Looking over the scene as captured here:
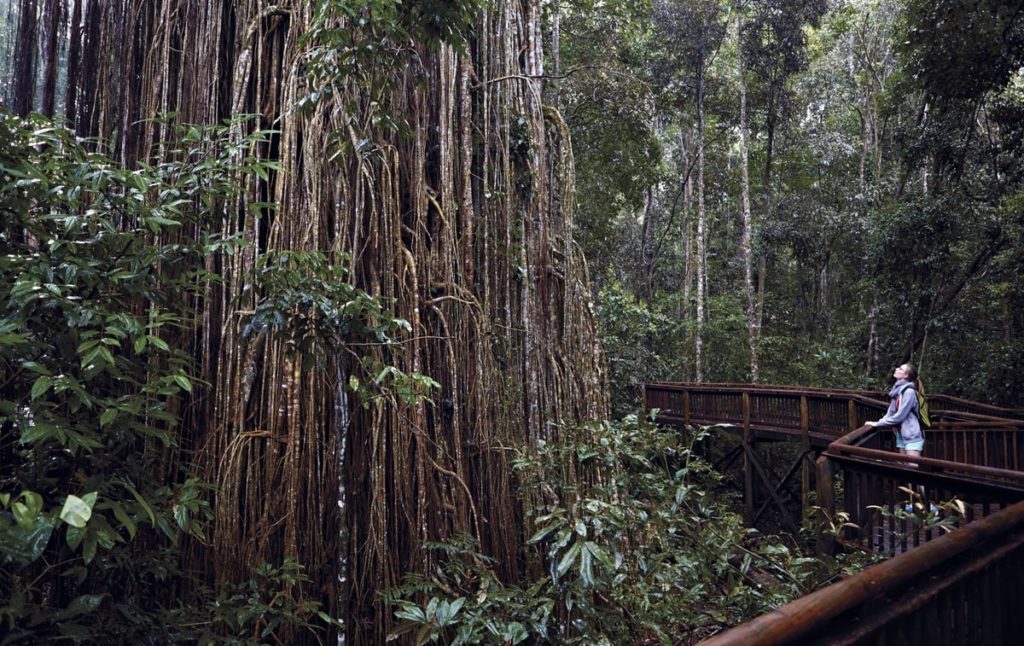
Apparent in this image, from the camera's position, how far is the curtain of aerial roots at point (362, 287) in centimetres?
306

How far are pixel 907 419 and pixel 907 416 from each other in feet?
0.10

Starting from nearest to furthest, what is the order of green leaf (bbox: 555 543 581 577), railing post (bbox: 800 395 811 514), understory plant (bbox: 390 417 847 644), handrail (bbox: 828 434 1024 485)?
green leaf (bbox: 555 543 581 577) → understory plant (bbox: 390 417 847 644) → handrail (bbox: 828 434 1024 485) → railing post (bbox: 800 395 811 514)

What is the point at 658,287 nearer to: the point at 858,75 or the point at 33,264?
the point at 858,75

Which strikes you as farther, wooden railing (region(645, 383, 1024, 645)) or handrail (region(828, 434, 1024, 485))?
handrail (region(828, 434, 1024, 485))

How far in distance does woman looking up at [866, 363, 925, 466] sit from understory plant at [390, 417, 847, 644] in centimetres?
280

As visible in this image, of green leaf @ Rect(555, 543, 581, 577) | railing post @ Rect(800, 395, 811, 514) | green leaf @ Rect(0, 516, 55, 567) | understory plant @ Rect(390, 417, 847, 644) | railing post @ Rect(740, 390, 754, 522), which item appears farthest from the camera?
railing post @ Rect(740, 390, 754, 522)

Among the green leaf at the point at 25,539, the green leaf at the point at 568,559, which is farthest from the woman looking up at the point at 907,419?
the green leaf at the point at 25,539

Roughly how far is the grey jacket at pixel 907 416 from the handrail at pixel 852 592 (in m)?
3.49

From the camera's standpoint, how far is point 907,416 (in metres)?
5.32

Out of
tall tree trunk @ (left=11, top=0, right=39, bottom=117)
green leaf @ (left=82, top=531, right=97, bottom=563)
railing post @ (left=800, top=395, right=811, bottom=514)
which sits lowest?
railing post @ (left=800, top=395, right=811, bottom=514)

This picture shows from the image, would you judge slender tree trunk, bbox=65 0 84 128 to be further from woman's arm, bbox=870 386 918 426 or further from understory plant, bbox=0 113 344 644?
woman's arm, bbox=870 386 918 426

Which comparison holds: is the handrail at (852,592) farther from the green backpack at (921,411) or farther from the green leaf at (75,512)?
the green backpack at (921,411)

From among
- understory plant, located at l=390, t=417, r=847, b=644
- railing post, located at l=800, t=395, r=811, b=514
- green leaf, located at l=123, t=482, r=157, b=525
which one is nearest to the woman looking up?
understory plant, located at l=390, t=417, r=847, b=644

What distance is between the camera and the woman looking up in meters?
5.29
